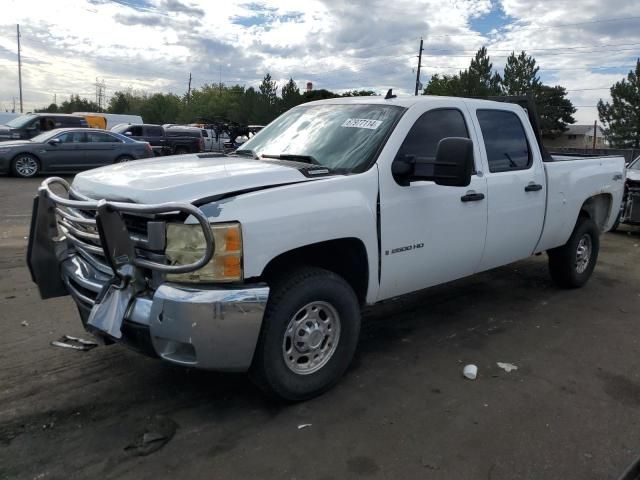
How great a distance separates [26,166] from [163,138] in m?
8.24

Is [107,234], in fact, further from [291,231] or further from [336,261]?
[336,261]

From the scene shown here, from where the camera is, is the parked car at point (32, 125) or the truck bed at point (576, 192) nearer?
the truck bed at point (576, 192)

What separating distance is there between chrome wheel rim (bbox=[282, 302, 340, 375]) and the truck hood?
2.67 ft

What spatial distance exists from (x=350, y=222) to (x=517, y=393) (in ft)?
5.34

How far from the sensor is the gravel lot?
291 centimetres

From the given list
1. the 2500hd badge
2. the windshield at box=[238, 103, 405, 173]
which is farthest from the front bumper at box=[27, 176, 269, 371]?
the windshield at box=[238, 103, 405, 173]

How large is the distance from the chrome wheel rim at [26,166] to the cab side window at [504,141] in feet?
48.7

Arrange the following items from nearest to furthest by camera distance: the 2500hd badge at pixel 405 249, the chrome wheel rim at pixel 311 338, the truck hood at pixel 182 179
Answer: the truck hood at pixel 182 179 < the chrome wheel rim at pixel 311 338 < the 2500hd badge at pixel 405 249

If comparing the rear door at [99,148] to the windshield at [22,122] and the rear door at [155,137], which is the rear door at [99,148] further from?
the rear door at [155,137]

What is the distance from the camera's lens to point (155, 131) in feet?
78.5

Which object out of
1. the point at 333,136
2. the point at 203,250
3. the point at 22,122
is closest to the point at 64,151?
the point at 22,122

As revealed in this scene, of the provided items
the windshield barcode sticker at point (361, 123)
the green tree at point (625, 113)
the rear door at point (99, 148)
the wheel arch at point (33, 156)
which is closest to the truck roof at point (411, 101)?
the windshield barcode sticker at point (361, 123)

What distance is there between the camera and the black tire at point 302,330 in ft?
10.5

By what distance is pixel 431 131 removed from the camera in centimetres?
423
